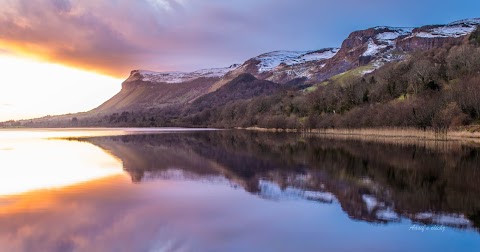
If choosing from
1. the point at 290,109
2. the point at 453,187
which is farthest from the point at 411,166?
the point at 290,109

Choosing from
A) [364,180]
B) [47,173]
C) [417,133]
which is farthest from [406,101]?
[47,173]

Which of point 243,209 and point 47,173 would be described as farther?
point 47,173

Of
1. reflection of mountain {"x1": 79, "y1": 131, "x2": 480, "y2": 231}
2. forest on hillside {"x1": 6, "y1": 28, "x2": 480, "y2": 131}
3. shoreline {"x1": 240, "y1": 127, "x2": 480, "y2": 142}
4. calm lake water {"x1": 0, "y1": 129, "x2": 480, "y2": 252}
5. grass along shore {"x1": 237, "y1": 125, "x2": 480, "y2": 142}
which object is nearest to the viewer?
calm lake water {"x1": 0, "y1": 129, "x2": 480, "y2": 252}

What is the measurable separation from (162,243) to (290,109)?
5087 inches

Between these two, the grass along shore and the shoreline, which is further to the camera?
the shoreline

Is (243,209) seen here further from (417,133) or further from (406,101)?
(406,101)

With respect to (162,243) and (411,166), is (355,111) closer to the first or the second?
(411,166)

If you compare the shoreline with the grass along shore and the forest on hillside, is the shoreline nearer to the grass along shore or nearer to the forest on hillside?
the grass along shore

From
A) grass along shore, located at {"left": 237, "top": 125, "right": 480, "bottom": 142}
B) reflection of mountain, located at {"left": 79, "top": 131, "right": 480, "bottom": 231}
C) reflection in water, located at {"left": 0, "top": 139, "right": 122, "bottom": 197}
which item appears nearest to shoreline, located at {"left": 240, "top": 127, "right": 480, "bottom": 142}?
grass along shore, located at {"left": 237, "top": 125, "right": 480, "bottom": 142}

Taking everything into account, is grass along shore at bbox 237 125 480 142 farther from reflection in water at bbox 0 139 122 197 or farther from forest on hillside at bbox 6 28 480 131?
reflection in water at bbox 0 139 122 197

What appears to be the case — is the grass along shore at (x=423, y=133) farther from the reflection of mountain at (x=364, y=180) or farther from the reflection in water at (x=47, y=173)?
the reflection in water at (x=47, y=173)

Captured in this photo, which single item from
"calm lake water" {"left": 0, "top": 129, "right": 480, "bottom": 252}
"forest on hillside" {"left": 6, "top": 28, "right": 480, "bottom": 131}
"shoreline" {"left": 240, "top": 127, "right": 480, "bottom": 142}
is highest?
"forest on hillside" {"left": 6, "top": 28, "right": 480, "bottom": 131}

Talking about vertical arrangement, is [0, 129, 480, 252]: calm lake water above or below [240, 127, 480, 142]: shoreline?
above

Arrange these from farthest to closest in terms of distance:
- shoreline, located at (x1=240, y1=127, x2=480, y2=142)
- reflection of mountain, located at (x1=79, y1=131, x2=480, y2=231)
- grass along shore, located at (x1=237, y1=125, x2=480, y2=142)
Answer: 1. shoreline, located at (x1=240, y1=127, x2=480, y2=142)
2. grass along shore, located at (x1=237, y1=125, x2=480, y2=142)
3. reflection of mountain, located at (x1=79, y1=131, x2=480, y2=231)
